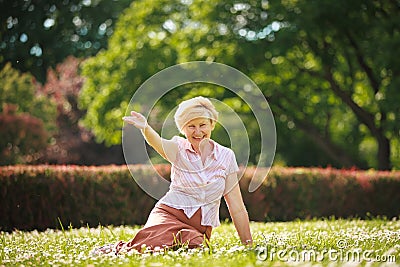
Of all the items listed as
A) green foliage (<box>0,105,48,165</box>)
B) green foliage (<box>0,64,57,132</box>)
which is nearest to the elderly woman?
green foliage (<box>0,105,48,165</box>)

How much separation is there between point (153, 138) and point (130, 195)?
19.2 ft

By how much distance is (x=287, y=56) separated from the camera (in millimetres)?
20281

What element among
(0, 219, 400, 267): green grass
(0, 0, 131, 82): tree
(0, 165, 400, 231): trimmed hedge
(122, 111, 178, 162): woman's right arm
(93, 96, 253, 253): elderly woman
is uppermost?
(0, 0, 131, 82): tree

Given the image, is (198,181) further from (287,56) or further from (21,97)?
(21,97)

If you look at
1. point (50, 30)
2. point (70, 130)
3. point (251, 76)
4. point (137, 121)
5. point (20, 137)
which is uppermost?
point (50, 30)

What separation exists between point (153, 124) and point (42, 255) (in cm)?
2041

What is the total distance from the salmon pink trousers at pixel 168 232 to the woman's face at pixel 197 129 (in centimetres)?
69

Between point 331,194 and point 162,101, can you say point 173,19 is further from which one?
point 331,194

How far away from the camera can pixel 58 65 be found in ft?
104

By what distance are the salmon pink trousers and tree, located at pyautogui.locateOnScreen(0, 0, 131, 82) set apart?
82.5 feet

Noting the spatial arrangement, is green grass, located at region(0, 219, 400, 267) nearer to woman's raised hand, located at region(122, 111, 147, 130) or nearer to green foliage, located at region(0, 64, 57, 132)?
woman's raised hand, located at region(122, 111, 147, 130)

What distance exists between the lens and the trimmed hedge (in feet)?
34.5

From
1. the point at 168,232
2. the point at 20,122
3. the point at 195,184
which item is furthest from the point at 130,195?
the point at 20,122

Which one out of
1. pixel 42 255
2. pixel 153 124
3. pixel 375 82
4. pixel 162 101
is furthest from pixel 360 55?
pixel 42 255
